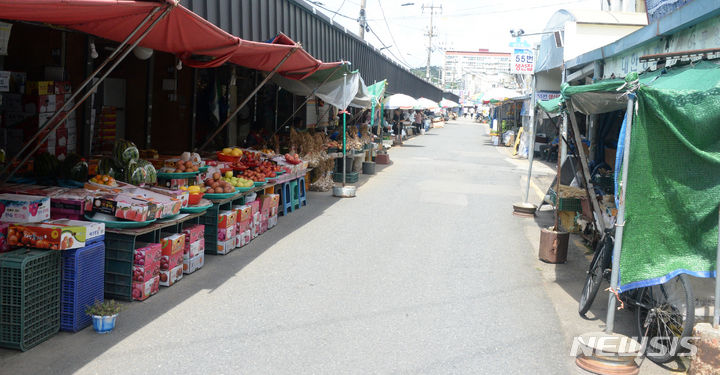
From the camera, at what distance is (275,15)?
13820 mm

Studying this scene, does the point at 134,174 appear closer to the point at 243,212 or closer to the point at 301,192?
the point at 243,212

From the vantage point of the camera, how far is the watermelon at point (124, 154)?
7.74 metres

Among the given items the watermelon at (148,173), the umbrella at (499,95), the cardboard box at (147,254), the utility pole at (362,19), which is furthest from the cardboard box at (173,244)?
the utility pole at (362,19)

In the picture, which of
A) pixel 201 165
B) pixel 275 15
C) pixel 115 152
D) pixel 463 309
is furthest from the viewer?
pixel 275 15

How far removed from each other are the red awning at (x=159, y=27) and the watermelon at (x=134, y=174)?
1543 mm

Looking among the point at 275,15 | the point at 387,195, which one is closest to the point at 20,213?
the point at 275,15

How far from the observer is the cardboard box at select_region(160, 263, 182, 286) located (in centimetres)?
698

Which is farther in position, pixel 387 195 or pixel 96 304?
pixel 387 195

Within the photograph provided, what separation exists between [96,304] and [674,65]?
692 centimetres

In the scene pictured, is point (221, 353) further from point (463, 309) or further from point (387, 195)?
point (387, 195)

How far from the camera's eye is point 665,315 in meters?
5.62

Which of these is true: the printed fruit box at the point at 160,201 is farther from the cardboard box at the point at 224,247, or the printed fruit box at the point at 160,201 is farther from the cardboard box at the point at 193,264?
the cardboard box at the point at 224,247

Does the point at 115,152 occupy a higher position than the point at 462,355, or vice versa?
the point at 115,152

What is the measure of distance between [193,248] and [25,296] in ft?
8.81
